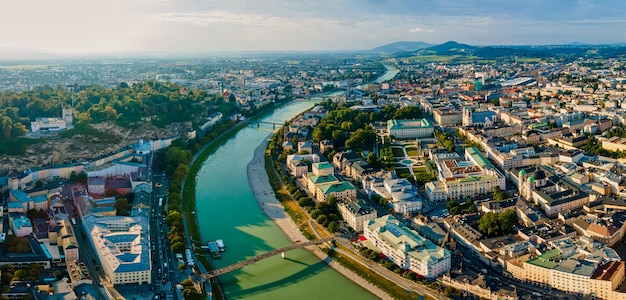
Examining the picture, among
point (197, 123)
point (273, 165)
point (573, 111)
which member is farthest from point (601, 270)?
point (197, 123)

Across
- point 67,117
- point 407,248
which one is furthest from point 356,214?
point 67,117

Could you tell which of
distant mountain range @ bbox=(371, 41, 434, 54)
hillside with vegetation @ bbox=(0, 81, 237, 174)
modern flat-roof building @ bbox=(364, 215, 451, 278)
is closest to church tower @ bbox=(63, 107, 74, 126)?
hillside with vegetation @ bbox=(0, 81, 237, 174)

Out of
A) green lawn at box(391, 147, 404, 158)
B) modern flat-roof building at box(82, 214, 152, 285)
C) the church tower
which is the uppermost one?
the church tower

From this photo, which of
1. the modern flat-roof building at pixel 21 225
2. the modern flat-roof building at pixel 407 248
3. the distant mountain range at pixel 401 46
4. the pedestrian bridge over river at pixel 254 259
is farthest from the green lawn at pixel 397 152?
the distant mountain range at pixel 401 46

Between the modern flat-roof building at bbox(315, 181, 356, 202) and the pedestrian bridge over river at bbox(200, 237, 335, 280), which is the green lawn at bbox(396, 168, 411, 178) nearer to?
the modern flat-roof building at bbox(315, 181, 356, 202)

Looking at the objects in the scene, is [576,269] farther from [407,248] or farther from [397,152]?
[397,152]
